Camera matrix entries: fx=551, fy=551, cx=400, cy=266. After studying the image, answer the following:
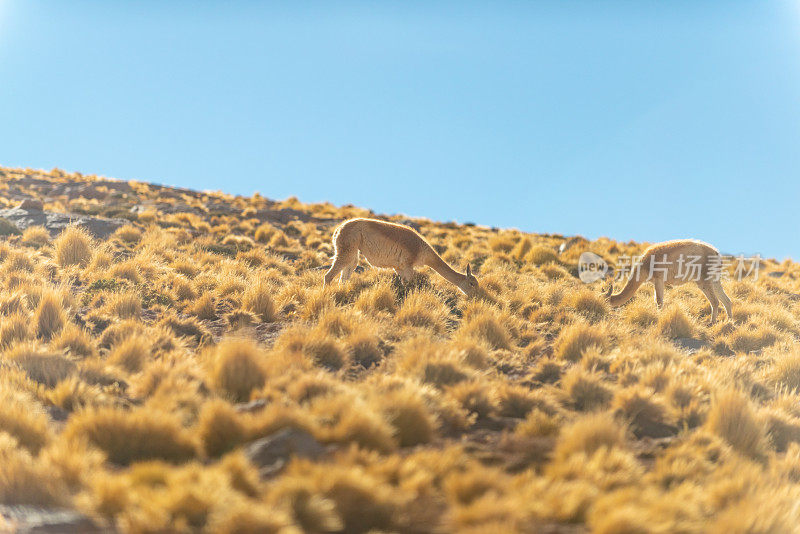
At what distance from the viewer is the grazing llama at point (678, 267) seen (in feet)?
33.8

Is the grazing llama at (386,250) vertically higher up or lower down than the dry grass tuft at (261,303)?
higher up

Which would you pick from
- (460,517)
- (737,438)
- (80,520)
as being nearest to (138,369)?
(80,520)

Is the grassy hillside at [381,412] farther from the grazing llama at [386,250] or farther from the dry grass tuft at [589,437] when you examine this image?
the grazing llama at [386,250]

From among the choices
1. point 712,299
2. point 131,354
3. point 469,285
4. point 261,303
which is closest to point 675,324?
point 712,299

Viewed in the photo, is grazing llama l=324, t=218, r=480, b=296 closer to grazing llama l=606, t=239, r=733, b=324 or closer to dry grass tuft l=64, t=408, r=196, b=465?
grazing llama l=606, t=239, r=733, b=324

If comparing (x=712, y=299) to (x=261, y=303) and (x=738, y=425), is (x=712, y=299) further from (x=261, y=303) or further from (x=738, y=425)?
(x=261, y=303)

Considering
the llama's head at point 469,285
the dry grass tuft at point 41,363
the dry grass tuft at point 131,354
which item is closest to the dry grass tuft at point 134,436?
the dry grass tuft at point 41,363

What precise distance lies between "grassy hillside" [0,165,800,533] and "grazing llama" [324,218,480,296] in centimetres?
50

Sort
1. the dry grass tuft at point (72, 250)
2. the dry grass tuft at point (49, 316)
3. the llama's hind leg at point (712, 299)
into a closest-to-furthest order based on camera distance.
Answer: the dry grass tuft at point (49, 316) → the llama's hind leg at point (712, 299) → the dry grass tuft at point (72, 250)

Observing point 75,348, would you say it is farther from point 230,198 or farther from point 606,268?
point 230,198

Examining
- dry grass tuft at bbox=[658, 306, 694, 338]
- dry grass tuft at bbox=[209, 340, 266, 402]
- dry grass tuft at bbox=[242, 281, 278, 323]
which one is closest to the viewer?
dry grass tuft at bbox=[209, 340, 266, 402]

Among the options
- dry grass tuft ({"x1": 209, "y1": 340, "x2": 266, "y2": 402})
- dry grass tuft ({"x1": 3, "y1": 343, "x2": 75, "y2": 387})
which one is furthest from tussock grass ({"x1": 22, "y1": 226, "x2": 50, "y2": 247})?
dry grass tuft ({"x1": 209, "y1": 340, "x2": 266, "y2": 402})

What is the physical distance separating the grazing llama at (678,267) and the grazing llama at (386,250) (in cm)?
306

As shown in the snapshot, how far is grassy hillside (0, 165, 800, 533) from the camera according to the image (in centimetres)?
311
